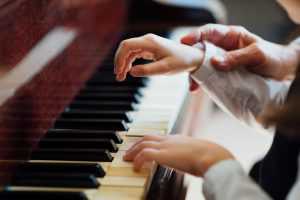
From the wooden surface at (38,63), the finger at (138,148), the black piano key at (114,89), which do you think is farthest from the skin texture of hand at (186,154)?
the black piano key at (114,89)

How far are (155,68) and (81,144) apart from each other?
0.18 meters

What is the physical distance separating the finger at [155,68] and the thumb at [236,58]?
0.10 metres

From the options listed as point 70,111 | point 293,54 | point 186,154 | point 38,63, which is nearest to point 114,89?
point 70,111

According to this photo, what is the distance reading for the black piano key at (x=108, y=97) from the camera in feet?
4.58

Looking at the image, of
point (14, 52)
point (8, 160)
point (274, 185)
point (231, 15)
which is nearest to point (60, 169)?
point (8, 160)

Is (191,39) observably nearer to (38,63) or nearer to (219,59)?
(219,59)

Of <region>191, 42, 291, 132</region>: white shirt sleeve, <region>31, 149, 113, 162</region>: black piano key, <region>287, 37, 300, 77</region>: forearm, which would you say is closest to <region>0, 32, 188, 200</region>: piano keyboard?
<region>31, 149, 113, 162</region>: black piano key

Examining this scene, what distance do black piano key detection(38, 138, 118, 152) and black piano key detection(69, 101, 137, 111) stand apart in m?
0.19

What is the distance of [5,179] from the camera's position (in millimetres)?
1000

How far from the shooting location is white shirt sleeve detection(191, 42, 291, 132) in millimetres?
1250

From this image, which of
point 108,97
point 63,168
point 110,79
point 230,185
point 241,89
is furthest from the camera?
point 110,79

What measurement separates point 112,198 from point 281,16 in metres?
2.55

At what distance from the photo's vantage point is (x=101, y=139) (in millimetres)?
1156

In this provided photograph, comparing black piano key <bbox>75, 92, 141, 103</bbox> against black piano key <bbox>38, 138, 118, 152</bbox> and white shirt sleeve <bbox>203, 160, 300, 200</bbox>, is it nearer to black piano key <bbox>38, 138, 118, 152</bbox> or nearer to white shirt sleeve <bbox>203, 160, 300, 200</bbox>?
black piano key <bbox>38, 138, 118, 152</bbox>
